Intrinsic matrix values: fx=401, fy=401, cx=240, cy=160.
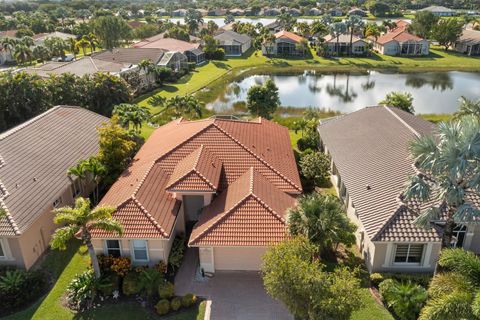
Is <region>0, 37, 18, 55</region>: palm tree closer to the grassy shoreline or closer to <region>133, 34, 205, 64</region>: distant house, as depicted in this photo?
<region>133, 34, 205, 64</region>: distant house

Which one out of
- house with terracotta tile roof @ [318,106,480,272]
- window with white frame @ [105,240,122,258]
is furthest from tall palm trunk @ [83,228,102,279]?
house with terracotta tile roof @ [318,106,480,272]

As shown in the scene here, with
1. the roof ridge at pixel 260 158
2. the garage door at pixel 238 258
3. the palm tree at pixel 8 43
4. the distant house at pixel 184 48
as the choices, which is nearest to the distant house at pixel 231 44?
the distant house at pixel 184 48

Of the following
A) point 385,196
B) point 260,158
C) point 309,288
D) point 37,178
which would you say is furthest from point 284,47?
point 309,288

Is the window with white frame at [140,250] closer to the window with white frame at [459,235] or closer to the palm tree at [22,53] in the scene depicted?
the window with white frame at [459,235]

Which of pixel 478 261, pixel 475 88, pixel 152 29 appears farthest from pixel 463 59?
pixel 478 261

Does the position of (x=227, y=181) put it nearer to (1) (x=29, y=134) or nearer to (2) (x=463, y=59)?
(1) (x=29, y=134)

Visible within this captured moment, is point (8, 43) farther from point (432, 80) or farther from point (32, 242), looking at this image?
point (432, 80)
